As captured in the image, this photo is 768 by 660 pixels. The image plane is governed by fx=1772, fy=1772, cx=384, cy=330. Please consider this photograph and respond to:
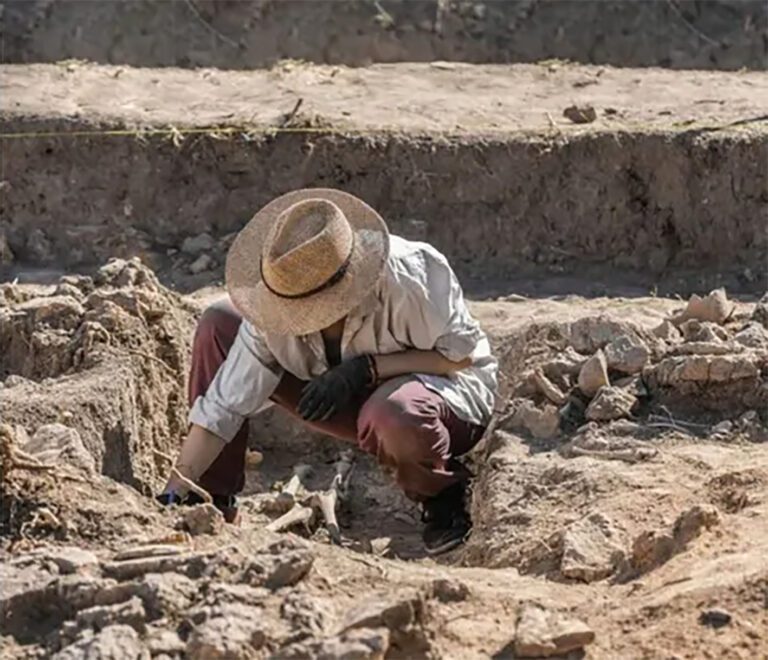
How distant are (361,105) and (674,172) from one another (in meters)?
1.82

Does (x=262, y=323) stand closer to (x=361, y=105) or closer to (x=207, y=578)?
Answer: (x=207, y=578)

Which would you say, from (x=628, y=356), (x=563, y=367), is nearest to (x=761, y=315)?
(x=628, y=356)

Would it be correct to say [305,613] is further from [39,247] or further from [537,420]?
[39,247]

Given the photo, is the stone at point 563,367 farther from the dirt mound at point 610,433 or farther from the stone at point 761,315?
the stone at point 761,315

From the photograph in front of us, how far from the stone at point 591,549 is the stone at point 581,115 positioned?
4.51 m

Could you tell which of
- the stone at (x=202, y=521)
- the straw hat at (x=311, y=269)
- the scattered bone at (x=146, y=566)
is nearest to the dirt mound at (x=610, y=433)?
the straw hat at (x=311, y=269)

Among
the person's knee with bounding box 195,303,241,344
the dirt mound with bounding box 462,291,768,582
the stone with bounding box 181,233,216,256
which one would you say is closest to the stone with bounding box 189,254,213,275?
the stone with bounding box 181,233,216,256

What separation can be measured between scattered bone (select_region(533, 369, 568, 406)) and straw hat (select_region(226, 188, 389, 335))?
46.4 inches

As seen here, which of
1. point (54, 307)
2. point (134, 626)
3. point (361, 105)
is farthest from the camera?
point (361, 105)

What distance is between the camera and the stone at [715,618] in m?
3.86

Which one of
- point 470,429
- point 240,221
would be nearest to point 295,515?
point 470,429

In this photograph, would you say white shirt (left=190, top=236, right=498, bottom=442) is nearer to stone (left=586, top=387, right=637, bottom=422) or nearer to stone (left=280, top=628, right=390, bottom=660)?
stone (left=586, top=387, right=637, bottom=422)

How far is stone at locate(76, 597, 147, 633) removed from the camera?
3.79 metres

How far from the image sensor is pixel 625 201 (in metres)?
9.18
